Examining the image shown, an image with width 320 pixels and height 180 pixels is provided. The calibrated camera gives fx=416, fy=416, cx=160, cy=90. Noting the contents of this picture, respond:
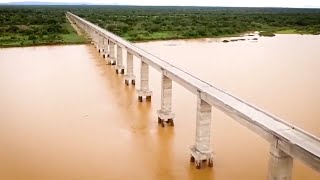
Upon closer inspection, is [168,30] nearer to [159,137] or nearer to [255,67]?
[255,67]

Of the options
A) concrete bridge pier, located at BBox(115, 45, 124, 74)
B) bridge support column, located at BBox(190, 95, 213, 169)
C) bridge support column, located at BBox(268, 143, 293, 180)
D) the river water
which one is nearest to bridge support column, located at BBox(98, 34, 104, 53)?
the river water

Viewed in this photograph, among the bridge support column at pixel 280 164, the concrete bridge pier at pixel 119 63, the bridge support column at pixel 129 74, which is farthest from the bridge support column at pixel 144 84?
the bridge support column at pixel 280 164

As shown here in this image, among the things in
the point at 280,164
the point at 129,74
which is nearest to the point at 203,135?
the point at 280,164

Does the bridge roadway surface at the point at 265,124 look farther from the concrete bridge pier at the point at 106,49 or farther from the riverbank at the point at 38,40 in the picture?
the riverbank at the point at 38,40

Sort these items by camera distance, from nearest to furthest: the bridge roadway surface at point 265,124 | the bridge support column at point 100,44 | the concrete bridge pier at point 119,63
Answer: the bridge roadway surface at point 265,124 < the concrete bridge pier at point 119,63 < the bridge support column at point 100,44

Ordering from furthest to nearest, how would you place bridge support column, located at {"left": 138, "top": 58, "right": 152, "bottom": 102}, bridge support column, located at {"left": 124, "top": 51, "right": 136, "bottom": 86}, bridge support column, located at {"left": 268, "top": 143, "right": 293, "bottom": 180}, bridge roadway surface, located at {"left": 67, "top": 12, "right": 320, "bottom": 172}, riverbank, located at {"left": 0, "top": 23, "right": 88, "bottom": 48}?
riverbank, located at {"left": 0, "top": 23, "right": 88, "bottom": 48} < bridge support column, located at {"left": 124, "top": 51, "right": 136, "bottom": 86} < bridge support column, located at {"left": 138, "top": 58, "right": 152, "bottom": 102} < bridge support column, located at {"left": 268, "top": 143, "right": 293, "bottom": 180} < bridge roadway surface, located at {"left": 67, "top": 12, "right": 320, "bottom": 172}

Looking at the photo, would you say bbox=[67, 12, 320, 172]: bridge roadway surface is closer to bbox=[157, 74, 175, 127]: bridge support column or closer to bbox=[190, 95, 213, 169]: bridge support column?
bbox=[190, 95, 213, 169]: bridge support column

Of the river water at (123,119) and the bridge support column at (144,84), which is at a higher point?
the bridge support column at (144,84)
